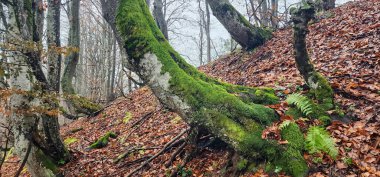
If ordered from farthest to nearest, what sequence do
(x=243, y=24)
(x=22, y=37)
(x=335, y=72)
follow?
1. (x=243, y=24)
2. (x=335, y=72)
3. (x=22, y=37)

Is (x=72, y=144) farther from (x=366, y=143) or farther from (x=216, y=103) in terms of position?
(x=366, y=143)

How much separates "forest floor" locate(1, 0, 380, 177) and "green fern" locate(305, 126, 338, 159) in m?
0.15

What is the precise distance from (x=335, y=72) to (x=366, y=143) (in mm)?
2367

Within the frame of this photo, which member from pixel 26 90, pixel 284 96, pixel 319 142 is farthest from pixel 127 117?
pixel 319 142

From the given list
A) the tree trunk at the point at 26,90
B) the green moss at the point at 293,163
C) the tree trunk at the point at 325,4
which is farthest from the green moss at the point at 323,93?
the tree trunk at the point at 325,4

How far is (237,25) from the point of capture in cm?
1050

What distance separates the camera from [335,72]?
20.1ft

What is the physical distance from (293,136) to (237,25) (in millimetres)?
6962

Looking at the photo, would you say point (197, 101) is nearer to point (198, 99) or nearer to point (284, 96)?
point (198, 99)

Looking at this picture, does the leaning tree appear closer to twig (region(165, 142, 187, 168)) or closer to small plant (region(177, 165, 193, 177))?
small plant (region(177, 165, 193, 177))

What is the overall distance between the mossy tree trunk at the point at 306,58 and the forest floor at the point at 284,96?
0.37m

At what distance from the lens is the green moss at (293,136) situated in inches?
162

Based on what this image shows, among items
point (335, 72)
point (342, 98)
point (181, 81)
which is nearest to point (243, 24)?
point (335, 72)

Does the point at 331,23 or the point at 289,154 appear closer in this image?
the point at 289,154
